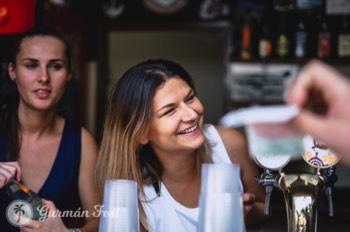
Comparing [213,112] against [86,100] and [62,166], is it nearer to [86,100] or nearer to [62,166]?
[86,100]

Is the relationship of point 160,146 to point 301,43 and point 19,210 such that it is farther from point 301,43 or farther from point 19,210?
point 301,43

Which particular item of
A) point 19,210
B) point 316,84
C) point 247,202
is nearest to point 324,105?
point 316,84

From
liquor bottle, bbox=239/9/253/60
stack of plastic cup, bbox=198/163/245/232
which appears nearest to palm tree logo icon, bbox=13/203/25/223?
stack of plastic cup, bbox=198/163/245/232

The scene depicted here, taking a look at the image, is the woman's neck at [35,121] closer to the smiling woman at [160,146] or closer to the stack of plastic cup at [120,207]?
the smiling woman at [160,146]

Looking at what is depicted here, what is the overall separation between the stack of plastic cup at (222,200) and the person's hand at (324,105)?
0.59 meters

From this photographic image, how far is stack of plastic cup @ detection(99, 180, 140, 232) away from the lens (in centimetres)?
128

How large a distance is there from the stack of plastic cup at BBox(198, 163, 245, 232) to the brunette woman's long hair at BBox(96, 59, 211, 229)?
480 mm

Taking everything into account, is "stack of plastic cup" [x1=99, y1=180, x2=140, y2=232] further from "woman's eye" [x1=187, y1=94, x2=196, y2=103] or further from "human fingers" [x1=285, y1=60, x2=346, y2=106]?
"human fingers" [x1=285, y1=60, x2=346, y2=106]

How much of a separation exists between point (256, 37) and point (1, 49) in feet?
7.22

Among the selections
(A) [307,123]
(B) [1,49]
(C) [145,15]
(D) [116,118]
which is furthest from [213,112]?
(A) [307,123]

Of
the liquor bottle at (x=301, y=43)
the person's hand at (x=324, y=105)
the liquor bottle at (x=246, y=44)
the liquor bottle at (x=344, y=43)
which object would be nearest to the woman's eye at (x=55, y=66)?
the person's hand at (x=324, y=105)

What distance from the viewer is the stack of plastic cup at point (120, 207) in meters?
1.28

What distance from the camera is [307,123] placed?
0.63 meters

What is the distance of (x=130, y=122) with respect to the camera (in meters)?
1.77
